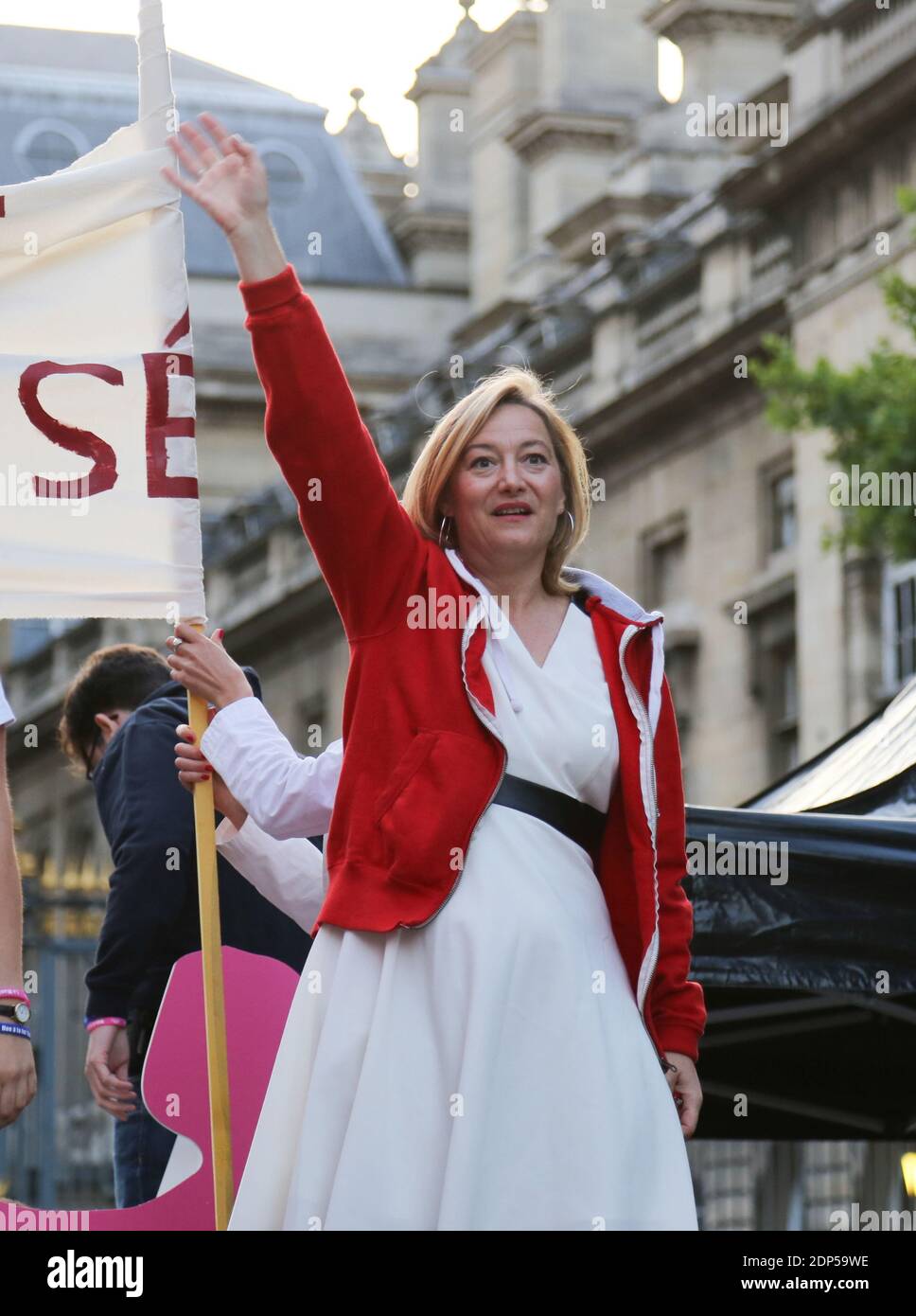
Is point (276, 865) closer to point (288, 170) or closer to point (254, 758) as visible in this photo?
point (254, 758)

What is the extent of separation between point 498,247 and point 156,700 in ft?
134

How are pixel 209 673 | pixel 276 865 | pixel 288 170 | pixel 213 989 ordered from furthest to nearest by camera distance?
1. pixel 288 170
2. pixel 276 865
3. pixel 213 989
4. pixel 209 673

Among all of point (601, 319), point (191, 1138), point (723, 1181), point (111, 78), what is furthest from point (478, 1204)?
point (111, 78)

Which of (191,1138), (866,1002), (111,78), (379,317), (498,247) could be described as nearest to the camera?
(191,1138)

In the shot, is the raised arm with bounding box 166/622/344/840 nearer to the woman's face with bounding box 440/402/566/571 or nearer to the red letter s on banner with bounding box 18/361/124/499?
the woman's face with bounding box 440/402/566/571

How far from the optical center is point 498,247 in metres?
46.5

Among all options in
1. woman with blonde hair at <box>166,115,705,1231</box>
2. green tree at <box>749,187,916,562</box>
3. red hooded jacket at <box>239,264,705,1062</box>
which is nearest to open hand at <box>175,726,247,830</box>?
woman with blonde hair at <box>166,115,705,1231</box>

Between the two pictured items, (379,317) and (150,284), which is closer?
(150,284)

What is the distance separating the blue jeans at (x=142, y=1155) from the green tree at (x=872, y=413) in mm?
11485

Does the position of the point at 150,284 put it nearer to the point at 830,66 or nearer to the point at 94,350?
the point at 94,350

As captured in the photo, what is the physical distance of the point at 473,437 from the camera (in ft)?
16.4

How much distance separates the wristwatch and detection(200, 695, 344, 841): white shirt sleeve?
1.71 feet

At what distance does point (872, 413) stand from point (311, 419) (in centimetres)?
1385

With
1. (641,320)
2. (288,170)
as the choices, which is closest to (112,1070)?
(641,320)
